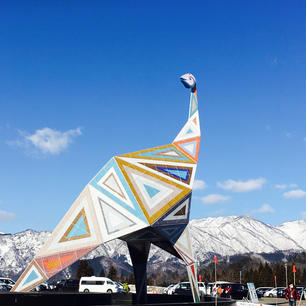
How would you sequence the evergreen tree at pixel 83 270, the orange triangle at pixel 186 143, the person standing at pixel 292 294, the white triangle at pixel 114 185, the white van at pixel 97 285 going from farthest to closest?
the evergreen tree at pixel 83 270
the white van at pixel 97 285
the orange triangle at pixel 186 143
the person standing at pixel 292 294
the white triangle at pixel 114 185

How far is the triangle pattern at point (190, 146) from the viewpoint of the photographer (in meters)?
29.3

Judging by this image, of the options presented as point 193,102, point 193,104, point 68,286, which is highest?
point 193,102

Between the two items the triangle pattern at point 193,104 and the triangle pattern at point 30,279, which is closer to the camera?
the triangle pattern at point 30,279

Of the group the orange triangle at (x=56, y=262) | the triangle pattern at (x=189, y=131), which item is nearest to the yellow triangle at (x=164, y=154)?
the triangle pattern at (x=189, y=131)

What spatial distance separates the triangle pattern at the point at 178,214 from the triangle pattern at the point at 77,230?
4.08 meters

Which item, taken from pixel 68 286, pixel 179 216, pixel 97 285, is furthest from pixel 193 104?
pixel 68 286

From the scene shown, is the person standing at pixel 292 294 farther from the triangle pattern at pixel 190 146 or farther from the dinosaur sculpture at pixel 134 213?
the triangle pattern at pixel 190 146

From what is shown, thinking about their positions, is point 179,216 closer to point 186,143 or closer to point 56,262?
point 186,143

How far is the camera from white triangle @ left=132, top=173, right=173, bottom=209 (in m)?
25.5

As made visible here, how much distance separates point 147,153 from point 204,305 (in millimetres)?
9666

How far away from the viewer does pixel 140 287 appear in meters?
29.2

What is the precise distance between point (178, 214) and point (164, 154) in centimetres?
398

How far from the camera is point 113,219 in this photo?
79.9 ft

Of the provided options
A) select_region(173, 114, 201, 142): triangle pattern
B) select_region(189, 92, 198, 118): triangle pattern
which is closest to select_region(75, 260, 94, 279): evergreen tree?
select_region(189, 92, 198, 118): triangle pattern
